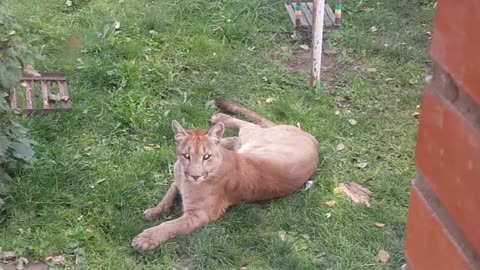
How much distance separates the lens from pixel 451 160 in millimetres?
830

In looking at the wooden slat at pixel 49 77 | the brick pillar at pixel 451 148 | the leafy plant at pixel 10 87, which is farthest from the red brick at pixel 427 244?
the wooden slat at pixel 49 77

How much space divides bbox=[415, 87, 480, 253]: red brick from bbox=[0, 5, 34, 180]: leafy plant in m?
3.86

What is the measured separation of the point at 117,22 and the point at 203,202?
3192 mm

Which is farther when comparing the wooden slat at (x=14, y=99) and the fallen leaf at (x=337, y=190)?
the wooden slat at (x=14, y=99)

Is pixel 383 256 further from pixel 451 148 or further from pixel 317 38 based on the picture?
pixel 451 148

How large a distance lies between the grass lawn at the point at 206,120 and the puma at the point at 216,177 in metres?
0.09

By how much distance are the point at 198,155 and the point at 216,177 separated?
0.63ft

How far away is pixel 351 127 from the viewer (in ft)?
20.2

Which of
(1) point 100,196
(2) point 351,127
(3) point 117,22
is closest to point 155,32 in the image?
(3) point 117,22

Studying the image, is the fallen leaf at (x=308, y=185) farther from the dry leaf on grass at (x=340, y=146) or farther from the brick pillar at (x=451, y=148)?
the brick pillar at (x=451, y=148)

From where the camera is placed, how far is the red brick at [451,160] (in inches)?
30.9

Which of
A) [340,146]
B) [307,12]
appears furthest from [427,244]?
[307,12]

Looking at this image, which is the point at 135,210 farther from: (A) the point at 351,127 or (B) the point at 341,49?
(B) the point at 341,49

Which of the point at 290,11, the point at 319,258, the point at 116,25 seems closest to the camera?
the point at 319,258
